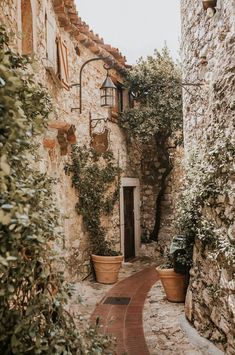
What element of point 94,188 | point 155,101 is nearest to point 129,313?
point 94,188

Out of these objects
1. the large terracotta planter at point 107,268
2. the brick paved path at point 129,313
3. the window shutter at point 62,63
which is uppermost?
the window shutter at point 62,63

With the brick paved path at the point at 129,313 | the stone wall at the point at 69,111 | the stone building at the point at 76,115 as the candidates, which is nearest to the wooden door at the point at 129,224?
the stone building at the point at 76,115

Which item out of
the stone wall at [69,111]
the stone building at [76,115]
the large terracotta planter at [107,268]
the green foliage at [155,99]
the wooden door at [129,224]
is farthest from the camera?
the wooden door at [129,224]

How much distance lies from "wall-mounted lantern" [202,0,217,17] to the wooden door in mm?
5602

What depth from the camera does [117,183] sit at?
8.40 metres

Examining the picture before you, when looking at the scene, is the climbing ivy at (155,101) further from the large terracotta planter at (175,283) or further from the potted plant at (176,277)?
the large terracotta planter at (175,283)

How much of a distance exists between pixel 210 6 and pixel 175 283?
4.19 m

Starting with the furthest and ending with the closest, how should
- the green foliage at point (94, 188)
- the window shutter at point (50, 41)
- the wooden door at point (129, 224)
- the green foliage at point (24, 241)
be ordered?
1. the wooden door at point (129, 224)
2. the green foliage at point (94, 188)
3. the window shutter at point (50, 41)
4. the green foliage at point (24, 241)

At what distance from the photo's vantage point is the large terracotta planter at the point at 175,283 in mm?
5602

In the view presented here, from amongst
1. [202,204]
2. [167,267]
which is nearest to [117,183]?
[167,267]

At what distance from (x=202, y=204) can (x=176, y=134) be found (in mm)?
5437

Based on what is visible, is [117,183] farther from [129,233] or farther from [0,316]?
[0,316]

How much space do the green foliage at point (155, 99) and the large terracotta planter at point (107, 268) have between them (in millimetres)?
3456

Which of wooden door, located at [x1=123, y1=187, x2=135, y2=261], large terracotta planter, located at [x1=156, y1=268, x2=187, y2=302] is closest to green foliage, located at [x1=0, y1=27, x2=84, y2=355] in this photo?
large terracotta planter, located at [x1=156, y1=268, x2=187, y2=302]
